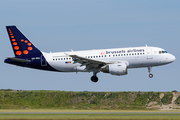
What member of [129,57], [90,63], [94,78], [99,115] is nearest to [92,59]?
[90,63]

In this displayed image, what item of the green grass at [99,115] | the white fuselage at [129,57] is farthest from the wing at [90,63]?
the green grass at [99,115]

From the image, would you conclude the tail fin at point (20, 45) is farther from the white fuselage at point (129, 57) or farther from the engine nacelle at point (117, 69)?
the engine nacelle at point (117, 69)

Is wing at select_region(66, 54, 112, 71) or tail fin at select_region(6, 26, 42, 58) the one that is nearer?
wing at select_region(66, 54, 112, 71)

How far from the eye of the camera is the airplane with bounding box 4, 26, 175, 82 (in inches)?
1875

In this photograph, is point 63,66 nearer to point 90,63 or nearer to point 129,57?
point 90,63

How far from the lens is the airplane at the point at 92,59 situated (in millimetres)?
47625

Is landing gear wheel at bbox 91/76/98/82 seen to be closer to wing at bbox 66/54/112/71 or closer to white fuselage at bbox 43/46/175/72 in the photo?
wing at bbox 66/54/112/71

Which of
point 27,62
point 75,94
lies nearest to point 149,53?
point 75,94

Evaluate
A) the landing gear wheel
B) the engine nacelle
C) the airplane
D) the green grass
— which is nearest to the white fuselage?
the airplane

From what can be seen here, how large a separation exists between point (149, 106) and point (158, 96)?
2.69 m

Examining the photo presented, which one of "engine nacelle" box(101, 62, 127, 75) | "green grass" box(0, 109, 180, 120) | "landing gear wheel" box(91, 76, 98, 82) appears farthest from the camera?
"landing gear wheel" box(91, 76, 98, 82)

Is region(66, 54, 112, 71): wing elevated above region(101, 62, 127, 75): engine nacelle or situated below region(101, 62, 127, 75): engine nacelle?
above

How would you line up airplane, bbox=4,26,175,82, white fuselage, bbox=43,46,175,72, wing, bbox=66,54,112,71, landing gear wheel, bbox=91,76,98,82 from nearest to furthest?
wing, bbox=66,54,112,71, airplane, bbox=4,26,175,82, white fuselage, bbox=43,46,175,72, landing gear wheel, bbox=91,76,98,82

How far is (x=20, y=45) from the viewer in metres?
53.0
